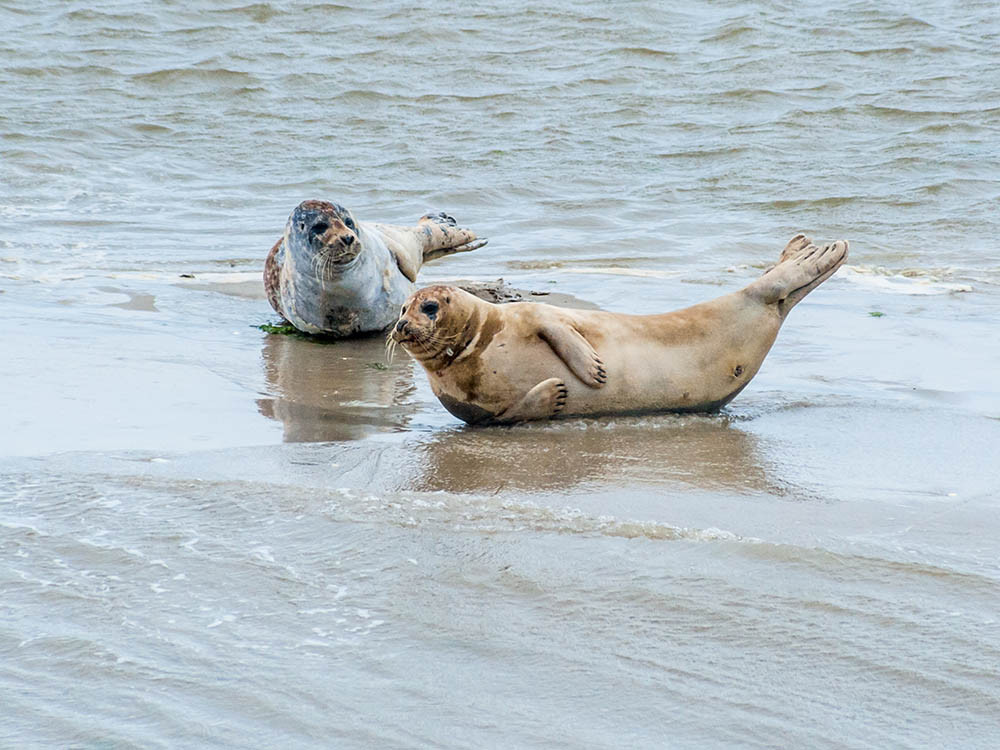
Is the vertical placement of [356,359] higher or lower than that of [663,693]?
lower

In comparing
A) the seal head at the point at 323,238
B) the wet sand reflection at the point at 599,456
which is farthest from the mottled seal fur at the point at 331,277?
the wet sand reflection at the point at 599,456

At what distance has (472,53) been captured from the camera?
→ 1666cm

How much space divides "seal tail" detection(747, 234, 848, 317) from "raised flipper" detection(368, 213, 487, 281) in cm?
275

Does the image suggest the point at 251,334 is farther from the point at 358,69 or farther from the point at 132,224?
the point at 358,69

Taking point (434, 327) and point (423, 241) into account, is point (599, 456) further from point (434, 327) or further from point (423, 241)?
point (423, 241)

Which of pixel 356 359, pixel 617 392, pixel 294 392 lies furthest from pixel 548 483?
pixel 356 359

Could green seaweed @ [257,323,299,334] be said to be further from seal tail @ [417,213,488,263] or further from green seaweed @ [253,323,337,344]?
seal tail @ [417,213,488,263]

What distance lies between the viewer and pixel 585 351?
15.8ft

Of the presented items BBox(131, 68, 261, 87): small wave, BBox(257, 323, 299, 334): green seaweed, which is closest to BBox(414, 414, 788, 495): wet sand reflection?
BBox(257, 323, 299, 334): green seaweed

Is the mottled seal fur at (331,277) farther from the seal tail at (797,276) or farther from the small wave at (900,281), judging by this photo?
the small wave at (900,281)

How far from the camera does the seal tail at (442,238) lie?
7.84 m


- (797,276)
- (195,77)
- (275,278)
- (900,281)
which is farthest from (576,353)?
(195,77)

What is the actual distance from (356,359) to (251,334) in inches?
28.1

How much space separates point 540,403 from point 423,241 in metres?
3.14
